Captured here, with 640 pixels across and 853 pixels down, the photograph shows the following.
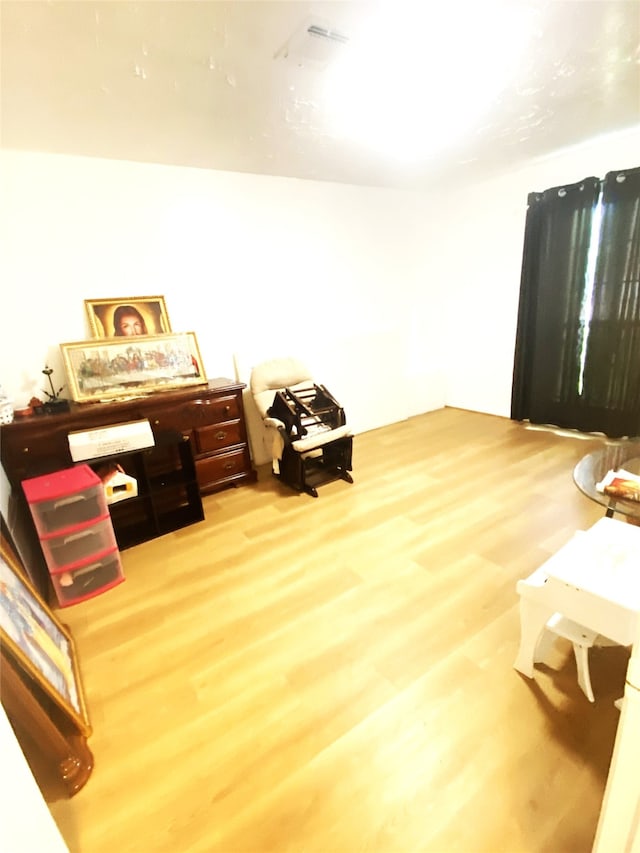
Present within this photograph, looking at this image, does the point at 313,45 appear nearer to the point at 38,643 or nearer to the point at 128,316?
the point at 128,316

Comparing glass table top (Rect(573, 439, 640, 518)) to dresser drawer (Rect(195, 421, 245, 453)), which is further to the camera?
dresser drawer (Rect(195, 421, 245, 453))

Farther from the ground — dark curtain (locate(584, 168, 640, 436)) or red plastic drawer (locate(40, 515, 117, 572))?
dark curtain (locate(584, 168, 640, 436))

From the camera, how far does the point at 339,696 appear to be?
142 centimetres

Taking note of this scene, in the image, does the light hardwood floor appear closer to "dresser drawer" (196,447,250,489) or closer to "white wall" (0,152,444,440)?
"dresser drawer" (196,447,250,489)

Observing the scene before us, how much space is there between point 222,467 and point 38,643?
1.68 metres

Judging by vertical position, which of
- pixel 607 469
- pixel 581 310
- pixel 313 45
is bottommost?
pixel 607 469

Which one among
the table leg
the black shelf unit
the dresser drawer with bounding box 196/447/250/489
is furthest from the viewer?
the dresser drawer with bounding box 196/447/250/489

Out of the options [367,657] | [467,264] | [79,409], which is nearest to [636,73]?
[467,264]

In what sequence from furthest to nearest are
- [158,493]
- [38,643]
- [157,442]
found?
[158,493] < [157,442] < [38,643]

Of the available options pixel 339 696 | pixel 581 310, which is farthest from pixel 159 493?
pixel 581 310

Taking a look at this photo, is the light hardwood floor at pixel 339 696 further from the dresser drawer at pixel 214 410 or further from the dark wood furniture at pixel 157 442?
the dresser drawer at pixel 214 410

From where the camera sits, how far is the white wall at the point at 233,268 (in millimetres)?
2393

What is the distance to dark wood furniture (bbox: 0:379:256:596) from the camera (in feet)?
6.97

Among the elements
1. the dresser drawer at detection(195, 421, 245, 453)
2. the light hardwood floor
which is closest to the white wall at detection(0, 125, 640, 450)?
the dresser drawer at detection(195, 421, 245, 453)
